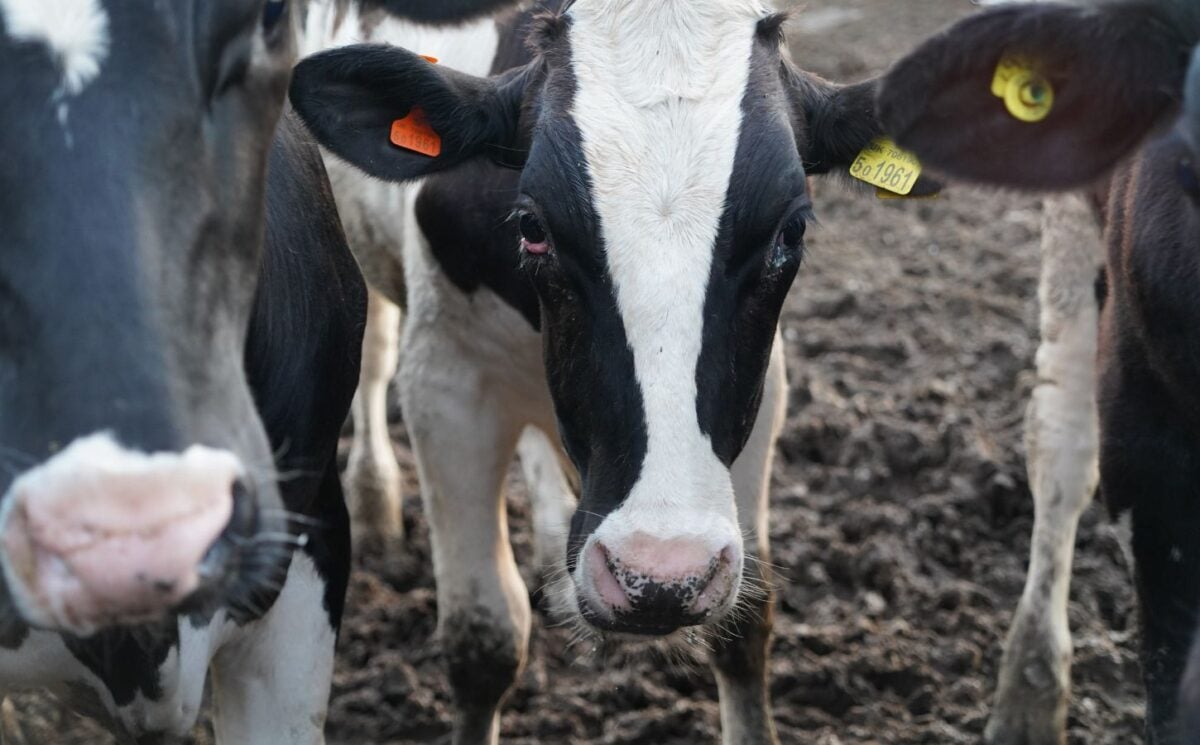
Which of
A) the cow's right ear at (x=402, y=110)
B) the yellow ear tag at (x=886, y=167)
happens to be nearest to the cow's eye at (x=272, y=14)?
the cow's right ear at (x=402, y=110)

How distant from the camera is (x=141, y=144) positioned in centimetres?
246

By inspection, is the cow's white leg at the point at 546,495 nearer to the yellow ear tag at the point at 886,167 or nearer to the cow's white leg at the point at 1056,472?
the cow's white leg at the point at 1056,472

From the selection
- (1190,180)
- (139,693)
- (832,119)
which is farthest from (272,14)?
(1190,180)

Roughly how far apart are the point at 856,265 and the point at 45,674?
5.22 metres

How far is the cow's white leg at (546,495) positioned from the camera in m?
5.39

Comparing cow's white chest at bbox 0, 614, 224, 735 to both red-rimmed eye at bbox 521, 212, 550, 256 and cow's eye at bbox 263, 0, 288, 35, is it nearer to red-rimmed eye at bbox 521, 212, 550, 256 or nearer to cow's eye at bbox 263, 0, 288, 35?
red-rimmed eye at bbox 521, 212, 550, 256

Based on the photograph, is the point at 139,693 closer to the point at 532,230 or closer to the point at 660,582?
the point at 660,582

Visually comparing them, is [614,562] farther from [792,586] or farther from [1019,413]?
[1019,413]

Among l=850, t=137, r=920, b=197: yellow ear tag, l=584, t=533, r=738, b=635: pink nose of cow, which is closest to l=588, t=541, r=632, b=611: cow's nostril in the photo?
l=584, t=533, r=738, b=635: pink nose of cow

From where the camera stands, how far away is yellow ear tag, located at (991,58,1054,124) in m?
3.09

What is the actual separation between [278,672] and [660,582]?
3.09 ft

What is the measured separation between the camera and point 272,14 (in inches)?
110

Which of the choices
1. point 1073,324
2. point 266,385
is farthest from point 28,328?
point 1073,324

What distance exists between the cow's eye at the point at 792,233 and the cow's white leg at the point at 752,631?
0.86 metres
